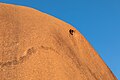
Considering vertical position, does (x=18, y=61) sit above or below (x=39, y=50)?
below

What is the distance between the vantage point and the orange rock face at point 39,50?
11750mm

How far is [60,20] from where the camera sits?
16641 millimetres

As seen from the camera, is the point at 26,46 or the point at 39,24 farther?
the point at 39,24

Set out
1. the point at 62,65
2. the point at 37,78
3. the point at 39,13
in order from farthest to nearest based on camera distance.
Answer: the point at 39,13
the point at 62,65
the point at 37,78

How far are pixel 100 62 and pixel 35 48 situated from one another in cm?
578

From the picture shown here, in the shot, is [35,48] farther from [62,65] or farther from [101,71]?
[101,71]

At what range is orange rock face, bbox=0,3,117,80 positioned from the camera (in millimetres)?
11750

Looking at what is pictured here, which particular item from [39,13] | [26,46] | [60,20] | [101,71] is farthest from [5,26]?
[101,71]

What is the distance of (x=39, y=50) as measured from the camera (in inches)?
491

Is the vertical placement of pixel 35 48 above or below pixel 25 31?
below

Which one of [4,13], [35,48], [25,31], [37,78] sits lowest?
[37,78]

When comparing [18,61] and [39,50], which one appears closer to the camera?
[18,61]

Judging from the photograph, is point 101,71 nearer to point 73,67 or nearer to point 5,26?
point 73,67

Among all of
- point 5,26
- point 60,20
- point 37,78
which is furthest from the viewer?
point 60,20
